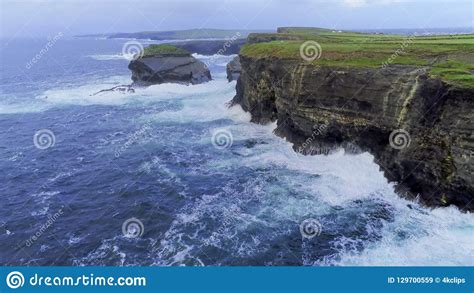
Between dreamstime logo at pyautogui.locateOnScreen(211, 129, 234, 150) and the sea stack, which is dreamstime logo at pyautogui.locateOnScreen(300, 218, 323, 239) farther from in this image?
the sea stack

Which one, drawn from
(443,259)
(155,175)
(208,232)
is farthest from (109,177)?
(443,259)

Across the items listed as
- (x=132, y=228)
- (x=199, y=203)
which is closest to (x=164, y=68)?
(x=199, y=203)

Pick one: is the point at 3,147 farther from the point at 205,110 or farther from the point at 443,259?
the point at 443,259

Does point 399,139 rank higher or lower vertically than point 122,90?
higher

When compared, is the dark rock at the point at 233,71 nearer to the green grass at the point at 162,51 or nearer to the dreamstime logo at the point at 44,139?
the green grass at the point at 162,51
